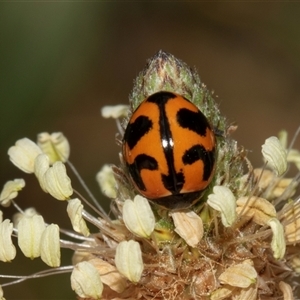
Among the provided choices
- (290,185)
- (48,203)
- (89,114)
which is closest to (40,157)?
(290,185)

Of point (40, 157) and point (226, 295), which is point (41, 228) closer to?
point (40, 157)

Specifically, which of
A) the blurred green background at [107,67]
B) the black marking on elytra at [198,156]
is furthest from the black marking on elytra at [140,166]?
the blurred green background at [107,67]

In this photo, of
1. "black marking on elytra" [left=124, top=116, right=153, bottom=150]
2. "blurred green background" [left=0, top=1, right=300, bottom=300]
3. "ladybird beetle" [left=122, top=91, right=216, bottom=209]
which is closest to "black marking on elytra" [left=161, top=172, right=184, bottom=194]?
"ladybird beetle" [left=122, top=91, right=216, bottom=209]

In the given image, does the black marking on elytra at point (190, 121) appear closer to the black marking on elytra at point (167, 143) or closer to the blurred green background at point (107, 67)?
the black marking on elytra at point (167, 143)

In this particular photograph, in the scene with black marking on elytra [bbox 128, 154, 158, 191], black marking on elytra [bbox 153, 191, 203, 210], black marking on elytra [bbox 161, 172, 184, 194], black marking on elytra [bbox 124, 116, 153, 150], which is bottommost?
black marking on elytra [bbox 153, 191, 203, 210]

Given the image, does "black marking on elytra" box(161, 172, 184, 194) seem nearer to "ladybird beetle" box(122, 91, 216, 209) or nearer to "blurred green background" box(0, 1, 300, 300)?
"ladybird beetle" box(122, 91, 216, 209)
